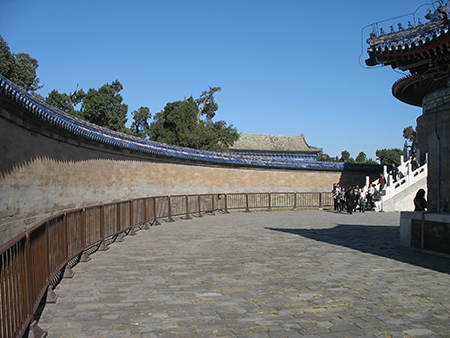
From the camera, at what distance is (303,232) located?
13789mm

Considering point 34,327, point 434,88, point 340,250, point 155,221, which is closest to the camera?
point 34,327

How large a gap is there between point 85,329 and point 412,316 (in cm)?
411

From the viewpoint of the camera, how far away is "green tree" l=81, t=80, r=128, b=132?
4403cm

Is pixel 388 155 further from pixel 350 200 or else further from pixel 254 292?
pixel 254 292

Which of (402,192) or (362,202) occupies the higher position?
(402,192)

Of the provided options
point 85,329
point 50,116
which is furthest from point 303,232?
point 85,329

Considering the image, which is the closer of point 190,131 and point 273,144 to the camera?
point 190,131

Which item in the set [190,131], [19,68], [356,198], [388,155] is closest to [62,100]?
[19,68]

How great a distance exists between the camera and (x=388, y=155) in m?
69.7

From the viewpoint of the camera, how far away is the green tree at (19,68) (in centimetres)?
3956

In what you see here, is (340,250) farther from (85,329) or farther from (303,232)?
(85,329)

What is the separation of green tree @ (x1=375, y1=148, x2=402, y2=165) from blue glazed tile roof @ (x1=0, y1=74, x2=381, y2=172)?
131 feet

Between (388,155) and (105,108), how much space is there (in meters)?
48.8

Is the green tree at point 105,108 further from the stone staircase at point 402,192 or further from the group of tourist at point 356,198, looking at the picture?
the stone staircase at point 402,192
